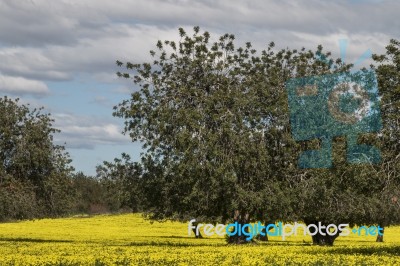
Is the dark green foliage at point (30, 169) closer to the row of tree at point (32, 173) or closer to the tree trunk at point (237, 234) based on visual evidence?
the row of tree at point (32, 173)

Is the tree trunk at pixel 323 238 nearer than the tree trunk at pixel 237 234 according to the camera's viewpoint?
No

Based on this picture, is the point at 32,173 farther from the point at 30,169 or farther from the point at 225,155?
the point at 225,155

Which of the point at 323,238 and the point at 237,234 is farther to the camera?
the point at 323,238

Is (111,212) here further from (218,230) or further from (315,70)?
(315,70)

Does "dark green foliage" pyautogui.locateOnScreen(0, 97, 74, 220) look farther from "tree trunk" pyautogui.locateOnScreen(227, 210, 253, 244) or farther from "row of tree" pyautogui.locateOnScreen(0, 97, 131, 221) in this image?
"tree trunk" pyautogui.locateOnScreen(227, 210, 253, 244)

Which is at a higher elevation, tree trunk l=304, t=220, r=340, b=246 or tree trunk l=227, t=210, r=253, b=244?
tree trunk l=227, t=210, r=253, b=244

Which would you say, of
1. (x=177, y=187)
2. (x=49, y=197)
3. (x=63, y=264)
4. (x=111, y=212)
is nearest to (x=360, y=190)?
(x=177, y=187)

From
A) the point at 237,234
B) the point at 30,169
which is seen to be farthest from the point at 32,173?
the point at 237,234

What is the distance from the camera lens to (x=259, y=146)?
48.2m

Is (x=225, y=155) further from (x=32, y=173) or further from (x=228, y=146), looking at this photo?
(x=32, y=173)

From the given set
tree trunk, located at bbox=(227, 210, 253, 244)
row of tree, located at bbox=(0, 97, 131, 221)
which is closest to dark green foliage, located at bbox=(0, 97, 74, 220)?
row of tree, located at bbox=(0, 97, 131, 221)

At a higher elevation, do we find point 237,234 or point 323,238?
point 237,234

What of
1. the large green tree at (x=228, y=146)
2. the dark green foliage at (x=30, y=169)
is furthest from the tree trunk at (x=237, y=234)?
the dark green foliage at (x=30, y=169)

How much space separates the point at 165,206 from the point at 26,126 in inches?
595
